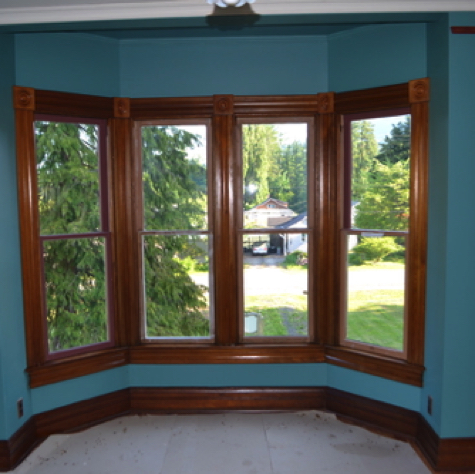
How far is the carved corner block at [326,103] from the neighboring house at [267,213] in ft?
2.48

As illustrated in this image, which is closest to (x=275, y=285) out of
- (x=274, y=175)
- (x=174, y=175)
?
(x=274, y=175)

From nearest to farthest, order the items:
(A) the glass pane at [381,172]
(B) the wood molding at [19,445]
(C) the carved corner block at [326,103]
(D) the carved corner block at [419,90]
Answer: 1. (B) the wood molding at [19,445]
2. (D) the carved corner block at [419,90]
3. (A) the glass pane at [381,172]
4. (C) the carved corner block at [326,103]

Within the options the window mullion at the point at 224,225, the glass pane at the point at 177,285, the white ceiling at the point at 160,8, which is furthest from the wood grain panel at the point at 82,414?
the white ceiling at the point at 160,8

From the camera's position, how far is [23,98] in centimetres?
323

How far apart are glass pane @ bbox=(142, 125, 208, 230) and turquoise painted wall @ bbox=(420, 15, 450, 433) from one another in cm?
165

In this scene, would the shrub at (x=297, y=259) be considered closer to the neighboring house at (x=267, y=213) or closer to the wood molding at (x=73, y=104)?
the neighboring house at (x=267, y=213)

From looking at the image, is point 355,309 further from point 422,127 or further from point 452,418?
point 422,127

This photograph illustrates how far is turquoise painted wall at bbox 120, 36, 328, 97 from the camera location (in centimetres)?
365

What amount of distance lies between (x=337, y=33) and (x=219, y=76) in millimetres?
923

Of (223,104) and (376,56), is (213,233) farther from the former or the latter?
(376,56)

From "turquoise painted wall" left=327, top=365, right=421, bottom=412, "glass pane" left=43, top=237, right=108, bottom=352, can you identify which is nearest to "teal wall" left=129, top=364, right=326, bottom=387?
"turquoise painted wall" left=327, top=365, right=421, bottom=412

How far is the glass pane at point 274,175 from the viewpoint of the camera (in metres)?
3.75

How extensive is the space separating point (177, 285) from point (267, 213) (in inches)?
36.0

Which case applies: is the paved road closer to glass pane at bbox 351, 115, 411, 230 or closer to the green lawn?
the green lawn
